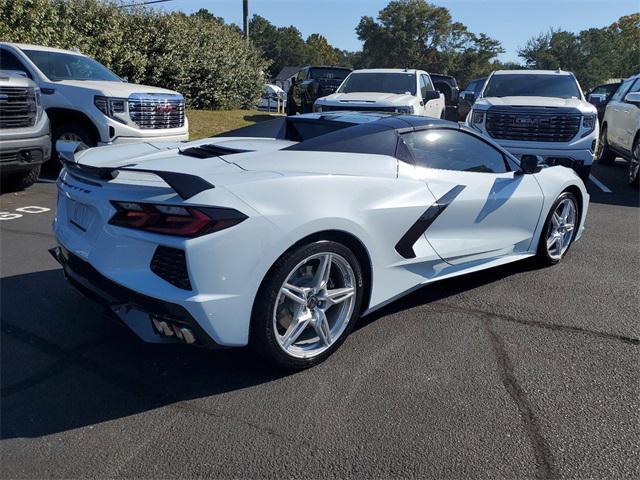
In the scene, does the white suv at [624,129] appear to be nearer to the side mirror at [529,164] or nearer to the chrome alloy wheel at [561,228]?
the chrome alloy wheel at [561,228]

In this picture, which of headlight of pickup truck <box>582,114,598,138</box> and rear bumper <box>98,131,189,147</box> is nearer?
rear bumper <box>98,131,189,147</box>

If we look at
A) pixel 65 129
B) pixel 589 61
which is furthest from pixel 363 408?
pixel 589 61

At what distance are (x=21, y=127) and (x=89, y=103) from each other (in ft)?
5.37

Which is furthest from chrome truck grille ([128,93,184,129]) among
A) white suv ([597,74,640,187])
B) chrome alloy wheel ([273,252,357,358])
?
white suv ([597,74,640,187])

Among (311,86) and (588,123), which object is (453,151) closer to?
(588,123)

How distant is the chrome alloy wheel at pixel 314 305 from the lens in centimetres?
319

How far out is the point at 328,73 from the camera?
19906 mm

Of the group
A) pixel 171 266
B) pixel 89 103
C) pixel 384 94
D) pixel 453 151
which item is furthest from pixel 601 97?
pixel 171 266

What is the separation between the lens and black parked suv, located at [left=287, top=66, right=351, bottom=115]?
17172mm

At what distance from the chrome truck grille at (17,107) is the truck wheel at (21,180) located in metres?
0.89

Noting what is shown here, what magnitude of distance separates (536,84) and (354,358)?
336 inches

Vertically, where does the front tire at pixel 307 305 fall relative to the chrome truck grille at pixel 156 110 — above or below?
below

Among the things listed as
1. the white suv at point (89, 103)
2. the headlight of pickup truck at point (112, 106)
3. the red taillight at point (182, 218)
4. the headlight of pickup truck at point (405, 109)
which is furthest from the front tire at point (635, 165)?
the red taillight at point (182, 218)

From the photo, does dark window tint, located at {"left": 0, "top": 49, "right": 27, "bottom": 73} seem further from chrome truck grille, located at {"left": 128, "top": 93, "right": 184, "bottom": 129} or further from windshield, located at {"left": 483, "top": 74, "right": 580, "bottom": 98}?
windshield, located at {"left": 483, "top": 74, "right": 580, "bottom": 98}
